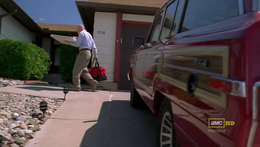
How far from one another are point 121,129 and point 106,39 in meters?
5.91

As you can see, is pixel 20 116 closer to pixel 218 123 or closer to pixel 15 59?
pixel 218 123

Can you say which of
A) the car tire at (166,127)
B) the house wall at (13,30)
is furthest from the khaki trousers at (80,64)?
the house wall at (13,30)

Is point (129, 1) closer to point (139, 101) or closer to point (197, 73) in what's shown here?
point (139, 101)

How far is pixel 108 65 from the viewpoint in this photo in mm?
9414

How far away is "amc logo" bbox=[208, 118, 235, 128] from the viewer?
4.46 ft

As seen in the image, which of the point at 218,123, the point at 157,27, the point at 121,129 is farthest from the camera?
the point at 157,27

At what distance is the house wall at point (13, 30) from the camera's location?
1100 centimetres

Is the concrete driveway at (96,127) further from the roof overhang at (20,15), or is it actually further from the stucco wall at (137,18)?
the roof overhang at (20,15)

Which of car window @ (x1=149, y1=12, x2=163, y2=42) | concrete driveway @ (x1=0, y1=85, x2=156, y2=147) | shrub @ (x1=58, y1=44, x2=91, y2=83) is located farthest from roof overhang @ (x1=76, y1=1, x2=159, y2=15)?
concrete driveway @ (x1=0, y1=85, x2=156, y2=147)

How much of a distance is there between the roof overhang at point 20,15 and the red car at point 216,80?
31.6 ft

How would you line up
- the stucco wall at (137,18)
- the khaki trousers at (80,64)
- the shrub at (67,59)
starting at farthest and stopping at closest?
the shrub at (67,59) < the stucco wall at (137,18) < the khaki trousers at (80,64)

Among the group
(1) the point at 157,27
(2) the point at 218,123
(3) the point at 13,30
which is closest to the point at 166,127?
(2) the point at 218,123

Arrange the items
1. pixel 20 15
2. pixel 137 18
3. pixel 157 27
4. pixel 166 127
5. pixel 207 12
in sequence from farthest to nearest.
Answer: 1. pixel 20 15
2. pixel 137 18
3. pixel 157 27
4. pixel 166 127
5. pixel 207 12

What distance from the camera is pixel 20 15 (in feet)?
38.8
